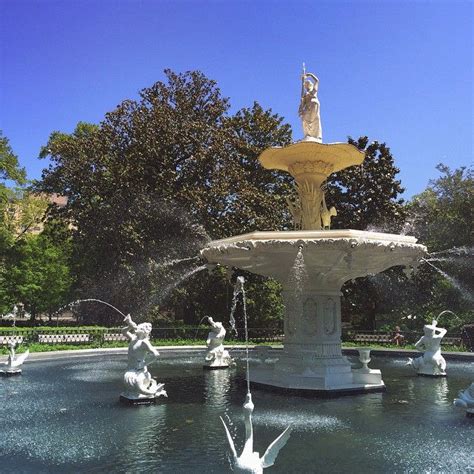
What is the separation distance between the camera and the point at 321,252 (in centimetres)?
1155

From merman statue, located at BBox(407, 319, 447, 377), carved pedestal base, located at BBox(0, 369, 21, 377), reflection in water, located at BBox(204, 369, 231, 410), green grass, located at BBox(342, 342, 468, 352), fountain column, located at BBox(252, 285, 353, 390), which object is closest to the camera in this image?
reflection in water, located at BBox(204, 369, 231, 410)

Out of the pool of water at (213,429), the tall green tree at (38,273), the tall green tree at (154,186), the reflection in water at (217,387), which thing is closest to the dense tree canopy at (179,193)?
the tall green tree at (154,186)

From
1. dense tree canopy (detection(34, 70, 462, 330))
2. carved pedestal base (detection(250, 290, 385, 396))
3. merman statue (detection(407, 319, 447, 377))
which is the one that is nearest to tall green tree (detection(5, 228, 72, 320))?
dense tree canopy (detection(34, 70, 462, 330))

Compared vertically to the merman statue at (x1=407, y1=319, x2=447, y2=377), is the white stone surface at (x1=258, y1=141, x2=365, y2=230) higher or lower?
higher

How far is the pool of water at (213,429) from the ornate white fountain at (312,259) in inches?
33.3

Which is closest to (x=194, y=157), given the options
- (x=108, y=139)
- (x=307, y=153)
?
(x=108, y=139)

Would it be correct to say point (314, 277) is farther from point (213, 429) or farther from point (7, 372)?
point (7, 372)

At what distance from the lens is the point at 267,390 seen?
12500 mm

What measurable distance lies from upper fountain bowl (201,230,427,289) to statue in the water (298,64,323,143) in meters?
3.72

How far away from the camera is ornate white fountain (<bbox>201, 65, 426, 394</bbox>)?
11594 millimetres

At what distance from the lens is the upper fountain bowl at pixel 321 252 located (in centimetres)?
1128

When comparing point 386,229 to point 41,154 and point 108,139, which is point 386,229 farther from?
point 41,154

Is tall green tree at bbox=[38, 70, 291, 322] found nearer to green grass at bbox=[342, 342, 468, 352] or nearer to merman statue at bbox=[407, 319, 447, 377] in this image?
green grass at bbox=[342, 342, 468, 352]

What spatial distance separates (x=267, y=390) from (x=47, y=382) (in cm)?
557
